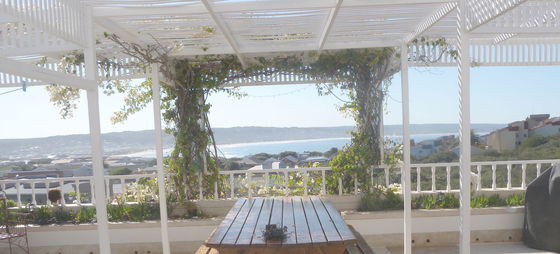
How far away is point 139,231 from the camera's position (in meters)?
5.95

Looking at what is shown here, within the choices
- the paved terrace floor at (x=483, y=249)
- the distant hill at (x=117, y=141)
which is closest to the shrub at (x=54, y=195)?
the distant hill at (x=117, y=141)

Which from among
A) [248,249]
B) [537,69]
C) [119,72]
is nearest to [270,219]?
[248,249]

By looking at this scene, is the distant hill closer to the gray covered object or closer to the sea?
the sea

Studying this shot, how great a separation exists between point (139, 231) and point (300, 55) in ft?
11.0

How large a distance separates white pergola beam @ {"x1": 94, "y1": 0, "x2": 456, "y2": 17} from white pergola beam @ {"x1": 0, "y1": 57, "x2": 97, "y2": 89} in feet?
2.40

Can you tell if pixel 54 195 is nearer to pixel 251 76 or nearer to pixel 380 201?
pixel 251 76

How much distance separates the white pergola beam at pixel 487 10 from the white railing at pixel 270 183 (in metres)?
3.29

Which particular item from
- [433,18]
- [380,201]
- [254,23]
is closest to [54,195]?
[254,23]

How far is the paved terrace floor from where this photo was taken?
5457mm

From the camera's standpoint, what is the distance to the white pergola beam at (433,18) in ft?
12.4

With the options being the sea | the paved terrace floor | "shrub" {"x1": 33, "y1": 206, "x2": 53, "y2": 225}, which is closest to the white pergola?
the paved terrace floor

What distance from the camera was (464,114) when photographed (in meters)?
3.55

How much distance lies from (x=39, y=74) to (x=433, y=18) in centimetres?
342

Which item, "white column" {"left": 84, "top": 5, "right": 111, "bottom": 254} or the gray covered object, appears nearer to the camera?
"white column" {"left": 84, "top": 5, "right": 111, "bottom": 254}
